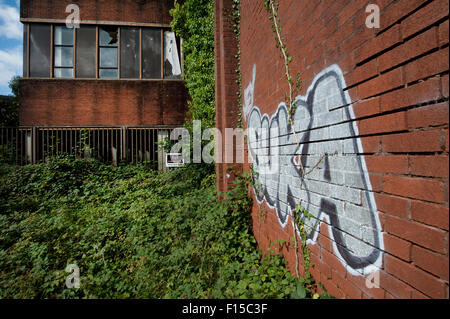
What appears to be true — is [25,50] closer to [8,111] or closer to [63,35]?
[63,35]

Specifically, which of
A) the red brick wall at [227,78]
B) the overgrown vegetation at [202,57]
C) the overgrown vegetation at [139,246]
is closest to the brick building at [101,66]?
the overgrown vegetation at [202,57]

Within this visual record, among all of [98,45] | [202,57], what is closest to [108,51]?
[98,45]

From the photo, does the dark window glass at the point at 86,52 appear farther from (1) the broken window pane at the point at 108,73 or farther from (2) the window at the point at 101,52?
(1) the broken window pane at the point at 108,73

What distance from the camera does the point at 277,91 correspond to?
7.99 feet

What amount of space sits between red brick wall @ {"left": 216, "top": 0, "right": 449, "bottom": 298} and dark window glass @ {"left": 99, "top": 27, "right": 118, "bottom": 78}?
31.8 ft

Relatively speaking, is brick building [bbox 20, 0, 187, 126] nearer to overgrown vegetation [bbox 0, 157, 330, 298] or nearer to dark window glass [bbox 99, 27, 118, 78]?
dark window glass [bbox 99, 27, 118, 78]

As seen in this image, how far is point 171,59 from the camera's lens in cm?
963

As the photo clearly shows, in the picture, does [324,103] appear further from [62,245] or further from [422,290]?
[62,245]

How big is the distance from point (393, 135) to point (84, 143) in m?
9.09

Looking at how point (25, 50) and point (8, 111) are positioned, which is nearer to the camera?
point (25, 50)

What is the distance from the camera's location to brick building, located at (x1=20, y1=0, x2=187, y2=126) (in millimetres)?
8688

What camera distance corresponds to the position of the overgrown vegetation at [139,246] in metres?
2.57

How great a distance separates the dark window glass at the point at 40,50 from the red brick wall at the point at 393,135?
11.2m
